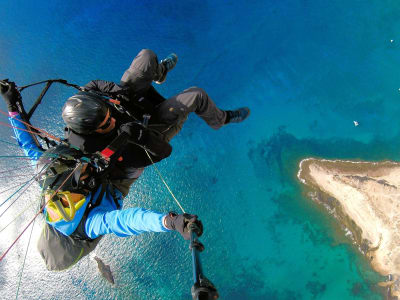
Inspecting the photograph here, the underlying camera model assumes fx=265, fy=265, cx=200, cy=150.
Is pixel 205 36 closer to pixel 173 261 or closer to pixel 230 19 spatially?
pixel 230 19

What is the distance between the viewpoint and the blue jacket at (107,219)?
137cm

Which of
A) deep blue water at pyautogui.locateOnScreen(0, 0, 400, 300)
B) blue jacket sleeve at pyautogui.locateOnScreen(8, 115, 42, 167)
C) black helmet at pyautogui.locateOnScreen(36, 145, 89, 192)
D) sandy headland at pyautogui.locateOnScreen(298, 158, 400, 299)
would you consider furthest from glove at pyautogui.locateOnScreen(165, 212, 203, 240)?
sandy headland at pyautogui.locateOnScreen(298, 158, 400, 299)

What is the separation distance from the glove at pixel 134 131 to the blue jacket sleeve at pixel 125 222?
384mm

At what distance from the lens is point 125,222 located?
Answer: 4.78ft

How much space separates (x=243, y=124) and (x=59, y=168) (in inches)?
94.2

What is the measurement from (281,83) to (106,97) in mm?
2345

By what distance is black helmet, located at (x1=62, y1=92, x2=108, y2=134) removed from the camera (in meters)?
1.44

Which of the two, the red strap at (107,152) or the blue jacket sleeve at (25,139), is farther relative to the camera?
the blue jacket sleeve at (25,139)

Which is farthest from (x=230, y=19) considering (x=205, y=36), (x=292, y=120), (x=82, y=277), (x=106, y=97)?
(x=82, y=277)

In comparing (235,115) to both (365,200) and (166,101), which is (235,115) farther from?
(365,200)

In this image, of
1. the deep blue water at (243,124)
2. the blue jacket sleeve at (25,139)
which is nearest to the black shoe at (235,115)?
the deep blue water at (243,124)

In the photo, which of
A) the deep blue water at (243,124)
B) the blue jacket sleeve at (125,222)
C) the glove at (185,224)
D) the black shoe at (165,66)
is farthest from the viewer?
the deep blue water at (243,124)

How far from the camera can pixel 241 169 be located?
3.33m

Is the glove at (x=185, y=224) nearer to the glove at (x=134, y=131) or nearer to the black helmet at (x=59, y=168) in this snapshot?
the glove at (x=134, y=131)
